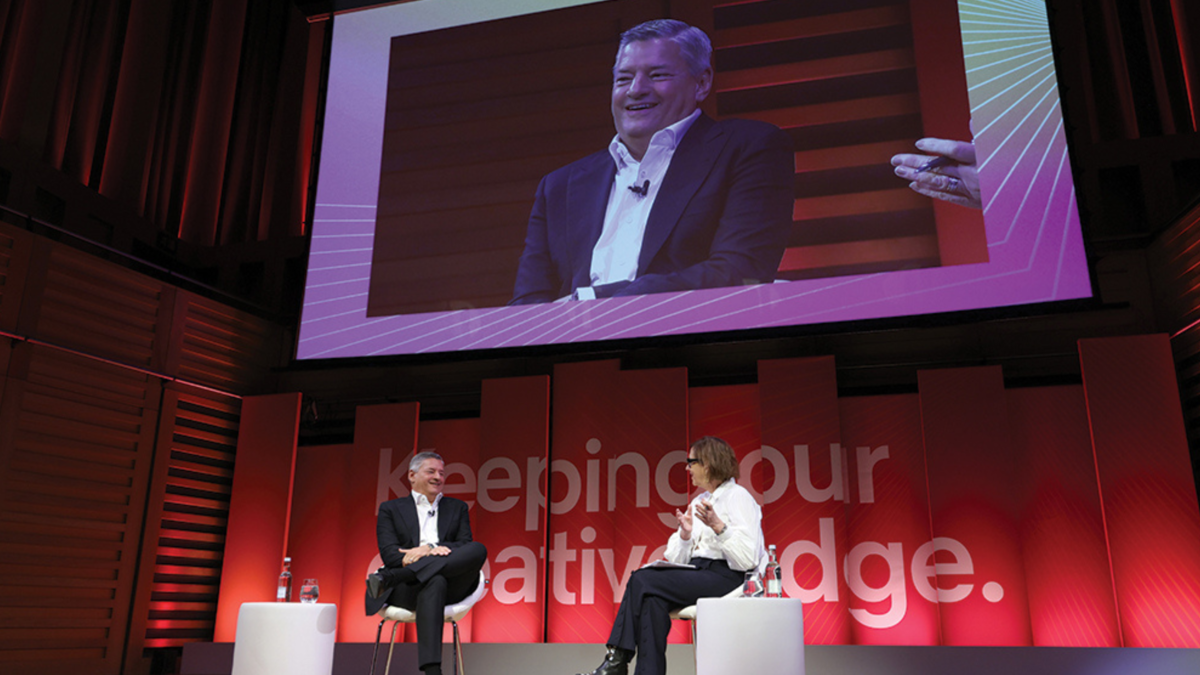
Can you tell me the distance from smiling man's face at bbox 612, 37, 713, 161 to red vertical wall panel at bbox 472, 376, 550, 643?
1.75m

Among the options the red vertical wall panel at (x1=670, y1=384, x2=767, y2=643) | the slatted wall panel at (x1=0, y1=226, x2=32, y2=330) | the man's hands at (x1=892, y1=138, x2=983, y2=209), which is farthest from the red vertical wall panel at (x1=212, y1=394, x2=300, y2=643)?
the man's hands at (x1=892, y1=138, x2=983, y2=209)

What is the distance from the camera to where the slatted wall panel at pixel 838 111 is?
491 centimetres

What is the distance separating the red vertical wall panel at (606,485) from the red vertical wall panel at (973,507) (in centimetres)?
144

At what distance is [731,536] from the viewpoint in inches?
128

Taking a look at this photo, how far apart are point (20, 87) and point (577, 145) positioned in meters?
3.49

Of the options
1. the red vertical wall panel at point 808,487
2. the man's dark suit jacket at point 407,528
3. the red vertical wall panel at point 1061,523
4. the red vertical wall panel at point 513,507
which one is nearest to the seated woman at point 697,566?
the man's dark suit jacket at point 407,528

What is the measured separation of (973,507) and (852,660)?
1069 millimetres

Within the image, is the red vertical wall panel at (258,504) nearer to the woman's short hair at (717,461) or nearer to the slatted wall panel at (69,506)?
the slatted wall panel at (69,506)

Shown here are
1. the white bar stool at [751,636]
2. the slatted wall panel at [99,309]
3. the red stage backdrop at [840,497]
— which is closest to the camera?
the white bar stool at [751,636]

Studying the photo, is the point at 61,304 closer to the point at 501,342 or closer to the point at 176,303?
the point at 176,303

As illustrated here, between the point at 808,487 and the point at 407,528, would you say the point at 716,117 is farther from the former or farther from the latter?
the point at 407,528

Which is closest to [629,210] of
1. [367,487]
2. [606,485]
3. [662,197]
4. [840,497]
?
[662,197]

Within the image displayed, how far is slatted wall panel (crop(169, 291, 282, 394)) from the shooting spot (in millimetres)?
5891

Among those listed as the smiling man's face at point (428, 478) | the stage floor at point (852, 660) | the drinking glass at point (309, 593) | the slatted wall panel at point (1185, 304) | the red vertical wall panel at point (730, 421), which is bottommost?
the stage floor at point (852, 660)
